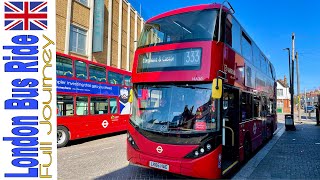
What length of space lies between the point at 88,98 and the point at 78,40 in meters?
9.48

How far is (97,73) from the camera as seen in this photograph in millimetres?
13000

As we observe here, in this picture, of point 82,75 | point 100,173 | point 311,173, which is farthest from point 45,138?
point 82,75

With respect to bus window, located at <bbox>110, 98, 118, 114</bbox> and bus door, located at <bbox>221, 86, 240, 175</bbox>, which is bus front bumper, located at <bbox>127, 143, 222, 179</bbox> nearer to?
bus door, located at <bbox>221, 86, 240, 175</bbox>

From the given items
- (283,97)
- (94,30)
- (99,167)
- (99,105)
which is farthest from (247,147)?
(283,97)

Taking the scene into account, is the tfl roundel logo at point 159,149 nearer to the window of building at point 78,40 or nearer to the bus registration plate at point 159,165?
the bus registration plate at point 159,165

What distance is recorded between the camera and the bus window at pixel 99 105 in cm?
1266

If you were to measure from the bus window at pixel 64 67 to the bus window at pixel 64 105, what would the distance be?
963 mm

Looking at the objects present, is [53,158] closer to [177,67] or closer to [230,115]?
[177,67]

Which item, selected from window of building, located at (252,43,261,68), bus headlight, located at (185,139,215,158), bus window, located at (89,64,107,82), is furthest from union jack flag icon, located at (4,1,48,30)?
bus window, located at (89,64,107,82)

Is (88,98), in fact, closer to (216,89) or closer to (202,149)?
(202,149)

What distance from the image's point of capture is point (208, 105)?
573 cm

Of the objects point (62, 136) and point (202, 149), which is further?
point (62, 136)

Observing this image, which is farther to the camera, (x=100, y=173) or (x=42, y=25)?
(x=100, y=173)

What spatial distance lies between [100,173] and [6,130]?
2940 millimetres
